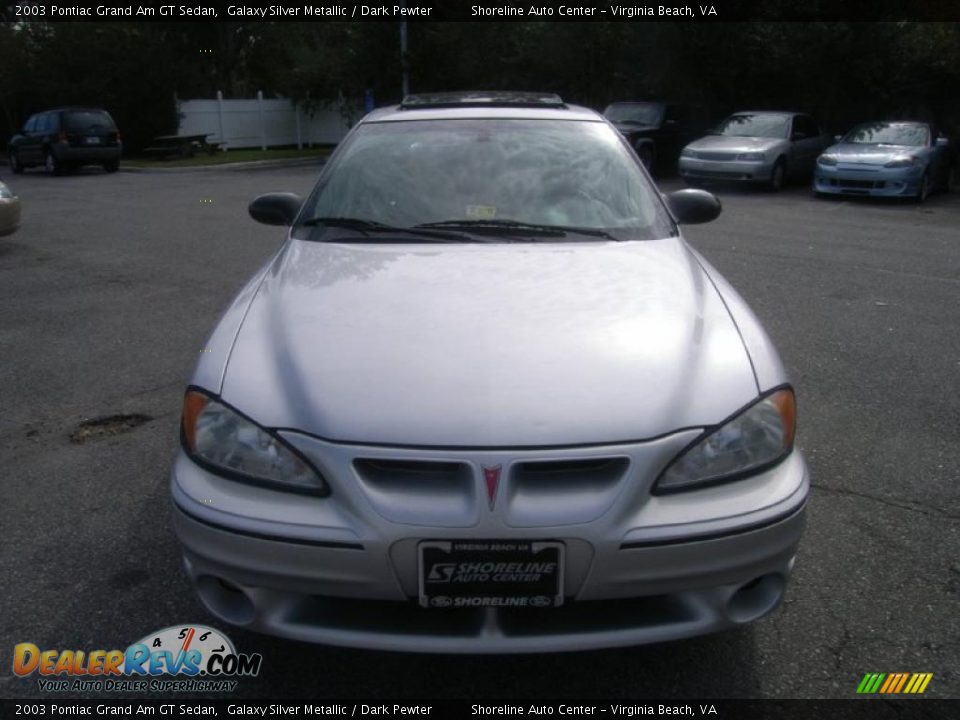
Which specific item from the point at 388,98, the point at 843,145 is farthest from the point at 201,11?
the point at 843,145

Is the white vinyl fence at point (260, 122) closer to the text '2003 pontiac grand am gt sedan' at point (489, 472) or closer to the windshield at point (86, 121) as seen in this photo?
the windshield at point (86, 121)

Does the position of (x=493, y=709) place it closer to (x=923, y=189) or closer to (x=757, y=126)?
(x=923, y=189)

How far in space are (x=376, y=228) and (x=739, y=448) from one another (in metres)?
1.72

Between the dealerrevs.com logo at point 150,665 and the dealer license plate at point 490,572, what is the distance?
0.76 metres

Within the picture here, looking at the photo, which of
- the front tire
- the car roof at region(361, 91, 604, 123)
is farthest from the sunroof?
the front tire

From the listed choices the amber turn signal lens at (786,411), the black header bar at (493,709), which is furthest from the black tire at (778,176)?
the black header bar at (493,709)

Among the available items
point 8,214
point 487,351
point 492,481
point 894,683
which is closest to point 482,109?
point 487,351

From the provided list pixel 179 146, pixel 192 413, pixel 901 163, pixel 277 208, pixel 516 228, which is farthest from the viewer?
pixel 179 146

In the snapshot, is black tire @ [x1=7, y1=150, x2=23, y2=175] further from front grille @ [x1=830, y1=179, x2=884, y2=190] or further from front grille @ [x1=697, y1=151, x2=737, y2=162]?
front grille @ [x1=830, y1=179, x2=884, y2=190]

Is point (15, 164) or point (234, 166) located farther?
point (234, 166)

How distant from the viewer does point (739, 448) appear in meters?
2.30

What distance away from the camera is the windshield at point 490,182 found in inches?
137

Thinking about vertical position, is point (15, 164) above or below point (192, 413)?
below

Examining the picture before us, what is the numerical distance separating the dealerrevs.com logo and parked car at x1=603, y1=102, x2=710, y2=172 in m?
17.3
